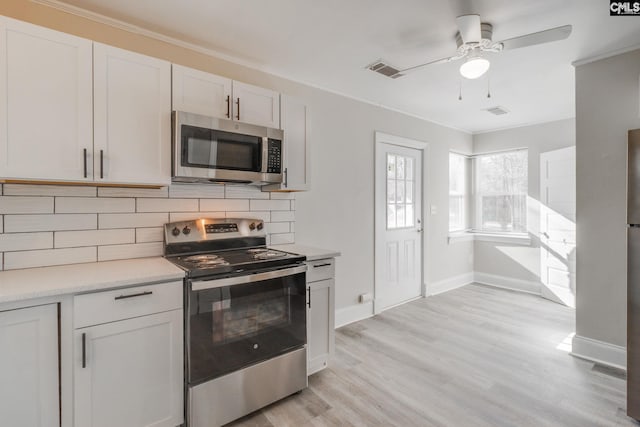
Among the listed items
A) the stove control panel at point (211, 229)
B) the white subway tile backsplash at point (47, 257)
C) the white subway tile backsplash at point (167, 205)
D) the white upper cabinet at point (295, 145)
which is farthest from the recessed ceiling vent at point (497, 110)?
the white subway tile backsplash at point (47, 257)

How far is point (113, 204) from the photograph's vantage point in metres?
2.10

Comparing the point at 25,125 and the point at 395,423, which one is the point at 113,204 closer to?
the point at 25,125

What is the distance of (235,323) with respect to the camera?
6.27ft

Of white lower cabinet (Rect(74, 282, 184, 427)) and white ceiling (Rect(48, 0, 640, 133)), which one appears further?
white ceiling (Rect(48, 0, 640, 133))

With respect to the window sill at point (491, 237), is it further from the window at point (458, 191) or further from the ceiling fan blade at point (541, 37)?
the ceiling fan blade at point (541, 37)

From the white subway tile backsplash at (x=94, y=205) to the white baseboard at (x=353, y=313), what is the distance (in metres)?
2.24

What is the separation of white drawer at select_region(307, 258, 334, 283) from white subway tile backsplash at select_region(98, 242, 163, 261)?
1.09m

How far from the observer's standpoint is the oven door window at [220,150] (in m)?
2.05

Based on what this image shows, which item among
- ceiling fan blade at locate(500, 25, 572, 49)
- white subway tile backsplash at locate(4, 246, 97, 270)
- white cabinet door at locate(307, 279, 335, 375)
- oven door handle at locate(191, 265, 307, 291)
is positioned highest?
ceiling fan blade at locate(500, 25, 572, 49)

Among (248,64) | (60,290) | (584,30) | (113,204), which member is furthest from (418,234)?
(60,290)

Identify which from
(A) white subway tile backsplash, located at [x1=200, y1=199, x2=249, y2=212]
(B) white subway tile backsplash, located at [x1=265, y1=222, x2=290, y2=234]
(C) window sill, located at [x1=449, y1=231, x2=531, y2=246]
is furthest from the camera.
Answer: (C) window sill, located at [x1=449, y1=231, x2=531, y2=246]

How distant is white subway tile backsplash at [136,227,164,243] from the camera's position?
220cm

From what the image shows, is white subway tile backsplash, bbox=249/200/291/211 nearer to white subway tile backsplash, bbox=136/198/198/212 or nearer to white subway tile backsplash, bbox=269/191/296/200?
white subway tile backsplash, bbox=269/191/296/200

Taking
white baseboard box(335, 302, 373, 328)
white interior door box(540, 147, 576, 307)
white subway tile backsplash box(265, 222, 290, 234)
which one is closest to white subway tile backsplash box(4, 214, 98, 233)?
white subway tile backsplash box(265, 222, 290, 234)
